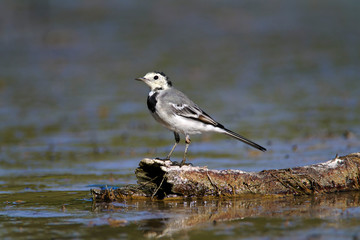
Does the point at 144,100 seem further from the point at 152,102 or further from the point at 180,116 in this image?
the point at 180,116

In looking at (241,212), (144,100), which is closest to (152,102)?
(241,212)

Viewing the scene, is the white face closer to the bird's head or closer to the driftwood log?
the bird's head

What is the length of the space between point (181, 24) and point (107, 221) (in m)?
19.8

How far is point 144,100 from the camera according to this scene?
51.5ft

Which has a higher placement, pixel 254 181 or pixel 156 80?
pixel 156 80

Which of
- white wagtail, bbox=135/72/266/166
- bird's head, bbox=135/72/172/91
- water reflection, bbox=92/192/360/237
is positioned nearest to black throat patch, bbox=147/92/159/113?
white wagtail, bbox=135/72/266/166

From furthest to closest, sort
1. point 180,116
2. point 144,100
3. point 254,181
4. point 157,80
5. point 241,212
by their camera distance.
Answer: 1. point 144,100
2. point 157,80
3. point 180,116
4. point 254,181
5. point 241,212

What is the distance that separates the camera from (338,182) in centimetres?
724

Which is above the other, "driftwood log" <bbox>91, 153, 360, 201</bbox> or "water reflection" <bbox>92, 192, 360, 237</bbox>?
"driftwood log" <bbox>91, 153, 360, 201</bbox>

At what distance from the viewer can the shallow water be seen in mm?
6367

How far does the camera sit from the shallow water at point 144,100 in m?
6.37

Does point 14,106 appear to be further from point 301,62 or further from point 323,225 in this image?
point 323,225

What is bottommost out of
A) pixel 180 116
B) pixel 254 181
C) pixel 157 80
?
pixel 254 181

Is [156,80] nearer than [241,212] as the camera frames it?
No
